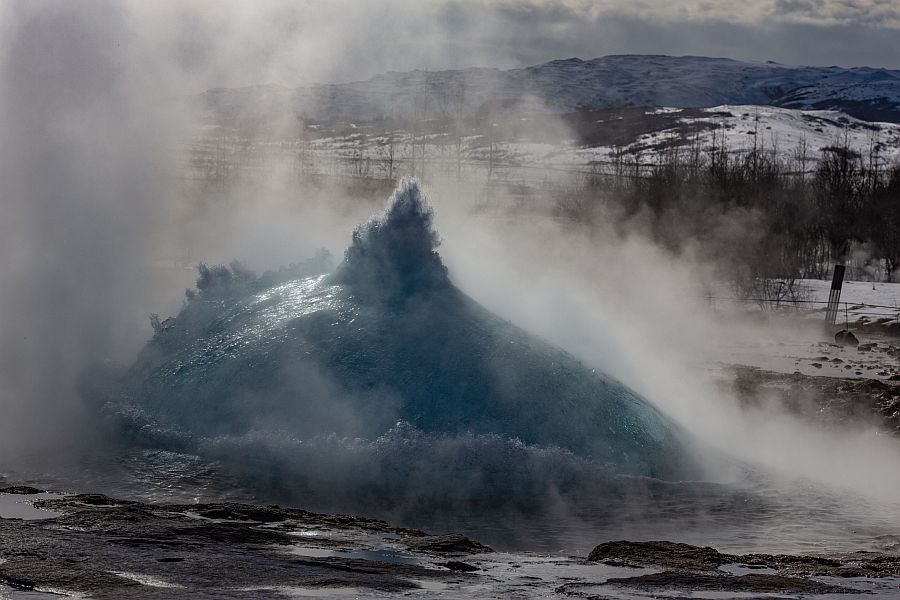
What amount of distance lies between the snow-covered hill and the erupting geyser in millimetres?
96091

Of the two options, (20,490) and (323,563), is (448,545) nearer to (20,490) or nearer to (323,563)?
(323,563)

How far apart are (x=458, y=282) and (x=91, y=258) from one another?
4.66 meters

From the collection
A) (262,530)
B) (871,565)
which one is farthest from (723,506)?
(262,530)

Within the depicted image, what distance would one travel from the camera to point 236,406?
9.45m

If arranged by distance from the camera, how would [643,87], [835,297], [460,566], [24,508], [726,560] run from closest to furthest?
[460,566]
[726,560]
[24,508]
[835,297]
[643,87]

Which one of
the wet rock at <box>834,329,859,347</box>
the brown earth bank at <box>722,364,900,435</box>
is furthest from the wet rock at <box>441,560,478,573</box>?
the wet rock at <box>834,329,859,347</box>

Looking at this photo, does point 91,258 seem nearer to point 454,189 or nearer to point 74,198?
point 74,198

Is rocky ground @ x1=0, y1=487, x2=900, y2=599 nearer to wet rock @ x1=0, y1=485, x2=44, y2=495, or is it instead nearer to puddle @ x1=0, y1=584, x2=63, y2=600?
puddle @ x1=0, y1=584, x2=63, y2=600

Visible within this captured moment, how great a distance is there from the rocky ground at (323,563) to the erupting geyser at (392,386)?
4.92 ft

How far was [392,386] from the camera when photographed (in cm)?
929

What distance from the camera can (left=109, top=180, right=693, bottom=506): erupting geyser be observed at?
8844 mm

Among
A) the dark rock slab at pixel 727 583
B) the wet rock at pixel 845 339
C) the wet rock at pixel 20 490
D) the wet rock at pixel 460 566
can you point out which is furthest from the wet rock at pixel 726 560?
the wet rock at pixel 845 339

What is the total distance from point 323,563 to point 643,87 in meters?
154

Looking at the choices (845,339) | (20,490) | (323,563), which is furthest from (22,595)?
(845,339)
